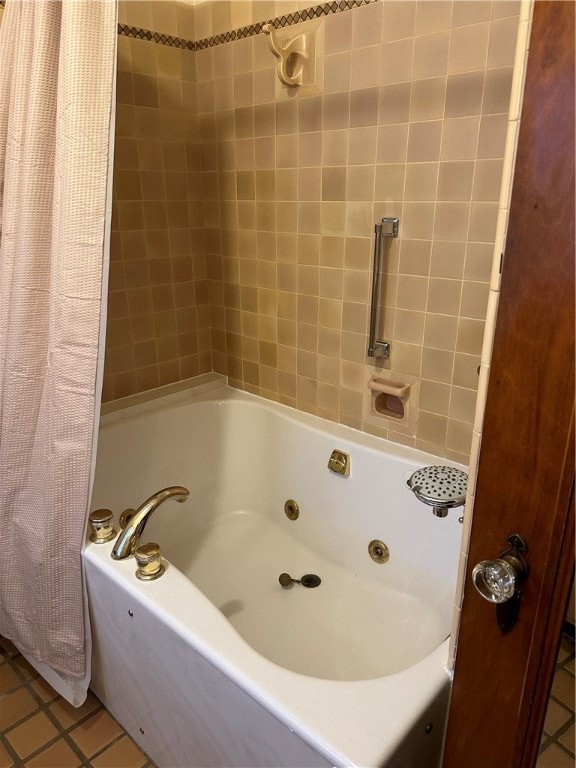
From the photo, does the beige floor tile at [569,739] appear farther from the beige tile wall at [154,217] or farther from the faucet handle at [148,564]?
the beige tile wall at [154,217]

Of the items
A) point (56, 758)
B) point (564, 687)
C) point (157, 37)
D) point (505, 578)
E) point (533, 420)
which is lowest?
point (56, 758)

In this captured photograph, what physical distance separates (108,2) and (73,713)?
170cm

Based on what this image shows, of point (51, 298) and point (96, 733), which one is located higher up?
point (51, 298)

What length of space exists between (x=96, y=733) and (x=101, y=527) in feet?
1.97

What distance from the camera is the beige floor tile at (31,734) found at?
1.32 meters

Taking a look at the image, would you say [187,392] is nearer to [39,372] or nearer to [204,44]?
[39,372]

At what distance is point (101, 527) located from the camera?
123 cm

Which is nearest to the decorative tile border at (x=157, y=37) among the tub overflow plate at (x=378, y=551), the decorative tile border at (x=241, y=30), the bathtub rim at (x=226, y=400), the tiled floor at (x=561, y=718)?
the decorative tile border at (x=241, y=30)

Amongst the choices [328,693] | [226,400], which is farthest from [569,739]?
[226,400]

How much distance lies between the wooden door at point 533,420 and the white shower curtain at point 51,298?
78cm

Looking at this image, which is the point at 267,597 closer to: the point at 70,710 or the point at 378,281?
the point at 70,710

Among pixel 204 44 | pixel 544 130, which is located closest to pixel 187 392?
pixel 204 44

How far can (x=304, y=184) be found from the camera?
1.59 metres

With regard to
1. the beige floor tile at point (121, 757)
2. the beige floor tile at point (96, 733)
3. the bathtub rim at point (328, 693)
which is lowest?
the beige floor tile at point (121, 757)
